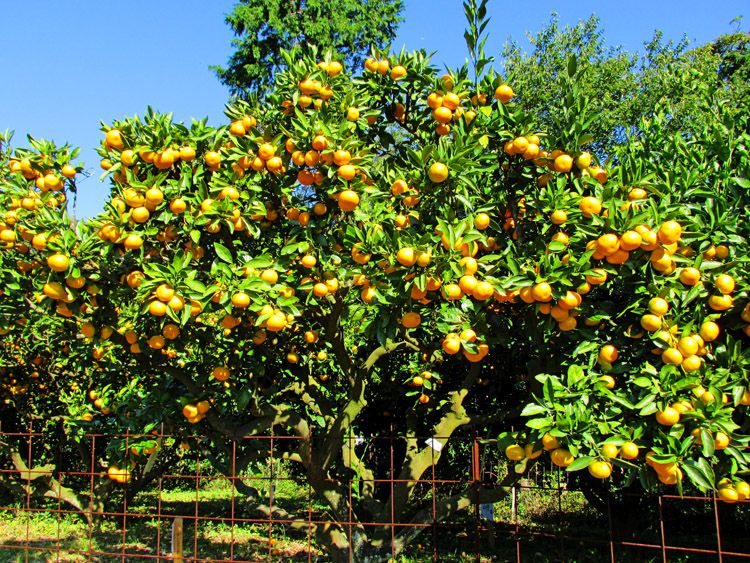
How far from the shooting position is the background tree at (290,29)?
50.1 feet

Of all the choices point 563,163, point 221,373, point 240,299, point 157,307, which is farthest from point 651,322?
point 221,373

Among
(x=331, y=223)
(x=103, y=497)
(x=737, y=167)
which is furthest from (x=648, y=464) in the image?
(x=103, y=497)

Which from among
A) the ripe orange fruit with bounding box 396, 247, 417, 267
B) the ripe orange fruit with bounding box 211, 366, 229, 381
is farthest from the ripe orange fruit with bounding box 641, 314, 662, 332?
the ripe orange fruit with bounding box 211, 366, 229, 381

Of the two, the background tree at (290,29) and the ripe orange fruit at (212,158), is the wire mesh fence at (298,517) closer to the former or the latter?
the ripe orange fruit at (212,158)

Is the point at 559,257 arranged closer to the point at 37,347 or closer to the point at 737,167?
the point at 737,167

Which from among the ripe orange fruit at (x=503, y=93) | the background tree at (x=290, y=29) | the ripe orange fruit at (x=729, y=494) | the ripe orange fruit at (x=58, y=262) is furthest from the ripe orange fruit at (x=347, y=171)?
the background tree at (x=290, y=29)

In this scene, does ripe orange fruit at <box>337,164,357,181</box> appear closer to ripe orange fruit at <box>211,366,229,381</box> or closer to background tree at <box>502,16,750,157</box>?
ripe orange fruit at <box>211,366,229,381</box>

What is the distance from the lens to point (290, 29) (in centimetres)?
1538

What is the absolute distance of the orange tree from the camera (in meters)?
2.38

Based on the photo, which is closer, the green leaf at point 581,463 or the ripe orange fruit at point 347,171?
the green leaf at point 581,463

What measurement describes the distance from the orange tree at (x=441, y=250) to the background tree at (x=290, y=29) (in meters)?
12.8

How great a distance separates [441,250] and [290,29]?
14374 millimetres

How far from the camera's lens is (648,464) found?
242 centimetres

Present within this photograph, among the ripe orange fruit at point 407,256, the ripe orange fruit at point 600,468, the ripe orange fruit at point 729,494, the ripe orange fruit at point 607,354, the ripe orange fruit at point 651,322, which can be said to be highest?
the ripe orange fruit at point 407,256
